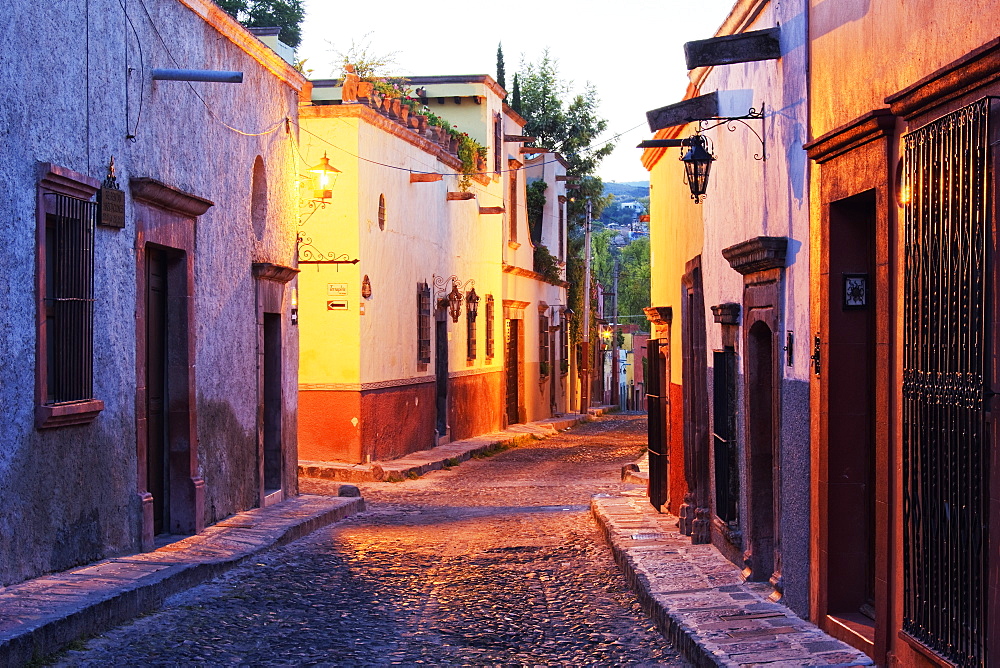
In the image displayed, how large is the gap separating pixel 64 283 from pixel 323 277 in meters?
10.1

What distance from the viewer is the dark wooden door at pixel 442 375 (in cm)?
2495

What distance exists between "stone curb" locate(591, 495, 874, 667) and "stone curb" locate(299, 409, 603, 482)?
685 centimetres

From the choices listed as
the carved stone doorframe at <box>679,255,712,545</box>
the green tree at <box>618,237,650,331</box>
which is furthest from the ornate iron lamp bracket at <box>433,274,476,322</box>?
the green tree at <box>618,237,650,331</box>

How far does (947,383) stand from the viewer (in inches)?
212


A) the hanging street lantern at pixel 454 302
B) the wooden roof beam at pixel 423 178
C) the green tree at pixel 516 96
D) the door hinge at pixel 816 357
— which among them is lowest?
the door hinge at pixel 816 357

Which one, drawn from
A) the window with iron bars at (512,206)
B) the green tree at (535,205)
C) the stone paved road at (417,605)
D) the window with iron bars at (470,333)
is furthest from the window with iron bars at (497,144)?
the stone paved road at (417,605)

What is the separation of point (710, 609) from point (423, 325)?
15423 millimetres

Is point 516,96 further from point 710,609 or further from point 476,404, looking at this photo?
point 710,609

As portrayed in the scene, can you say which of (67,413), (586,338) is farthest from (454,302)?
(67,413)

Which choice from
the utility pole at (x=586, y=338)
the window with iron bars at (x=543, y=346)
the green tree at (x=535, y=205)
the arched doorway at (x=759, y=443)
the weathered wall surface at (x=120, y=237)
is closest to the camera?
the weathered wall surface at (x=120, y=237)

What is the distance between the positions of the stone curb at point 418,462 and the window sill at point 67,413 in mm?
9186

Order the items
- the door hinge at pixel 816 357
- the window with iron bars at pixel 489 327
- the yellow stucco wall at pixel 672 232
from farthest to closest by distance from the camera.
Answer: the window with iron bars at pixel 489 327
the yellow stucco wall at pixel 672 232
the door hinge at pixel 816 357

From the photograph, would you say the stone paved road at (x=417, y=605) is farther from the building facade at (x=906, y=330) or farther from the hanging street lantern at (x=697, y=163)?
the hanging street lantern at (x=697, y=163)

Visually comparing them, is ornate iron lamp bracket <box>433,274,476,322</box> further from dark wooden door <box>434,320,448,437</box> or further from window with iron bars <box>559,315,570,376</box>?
window with iron bars <box>559,315,570,376</box>
